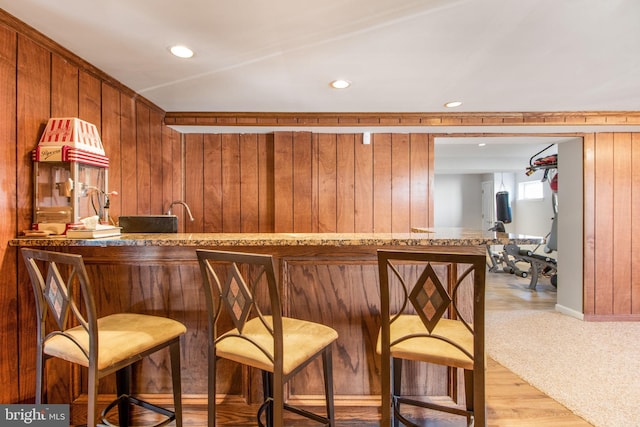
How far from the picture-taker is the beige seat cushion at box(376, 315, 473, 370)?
3.76 ft

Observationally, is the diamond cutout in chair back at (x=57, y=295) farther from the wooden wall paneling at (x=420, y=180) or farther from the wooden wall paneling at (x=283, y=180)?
the wooden wall paneling at (x=420, y=180)

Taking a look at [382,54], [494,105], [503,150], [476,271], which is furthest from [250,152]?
[503,150]

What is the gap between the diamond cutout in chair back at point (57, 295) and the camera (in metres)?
1.20

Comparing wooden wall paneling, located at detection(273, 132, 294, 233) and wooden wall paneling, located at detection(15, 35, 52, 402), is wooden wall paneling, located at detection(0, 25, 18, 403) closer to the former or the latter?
wooden wall paneling, located at detection(15, 35, 52, 402)

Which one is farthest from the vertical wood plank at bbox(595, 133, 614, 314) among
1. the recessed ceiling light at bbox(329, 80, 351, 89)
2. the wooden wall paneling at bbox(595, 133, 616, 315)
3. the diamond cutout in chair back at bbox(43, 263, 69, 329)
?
the diamond cutout in chair back at bbox(43, 263, 69, 329)

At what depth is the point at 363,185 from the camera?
3.42 meters

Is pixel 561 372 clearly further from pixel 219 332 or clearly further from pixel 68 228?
pixel 68 228

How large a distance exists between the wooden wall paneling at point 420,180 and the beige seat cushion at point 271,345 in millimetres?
2388

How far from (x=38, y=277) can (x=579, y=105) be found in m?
4.12

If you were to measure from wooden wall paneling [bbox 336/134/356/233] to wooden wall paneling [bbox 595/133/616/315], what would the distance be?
269 centimetres

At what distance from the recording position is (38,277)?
1284 millimetres

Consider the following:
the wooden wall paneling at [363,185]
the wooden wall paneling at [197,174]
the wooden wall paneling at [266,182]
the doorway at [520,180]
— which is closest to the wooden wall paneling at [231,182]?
the wooden wall paneling at [197,174]

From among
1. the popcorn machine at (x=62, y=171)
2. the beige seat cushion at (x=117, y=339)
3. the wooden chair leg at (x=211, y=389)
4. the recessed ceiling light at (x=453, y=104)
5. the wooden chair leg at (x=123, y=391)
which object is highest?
the recessed ceiling light at (x=453, y=104)

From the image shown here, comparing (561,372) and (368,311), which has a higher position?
(368,311)
